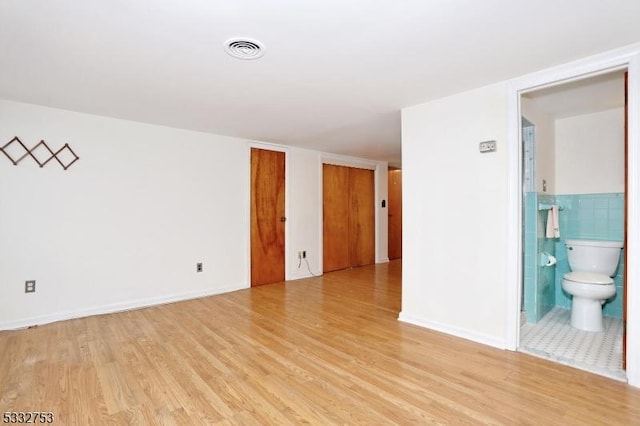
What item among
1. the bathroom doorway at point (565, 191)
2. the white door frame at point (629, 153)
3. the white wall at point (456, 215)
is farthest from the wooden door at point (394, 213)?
the white door frame at point (629, 153)

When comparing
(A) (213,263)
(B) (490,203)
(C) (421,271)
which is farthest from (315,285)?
(B) (490,203)

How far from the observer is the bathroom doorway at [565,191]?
278 cm

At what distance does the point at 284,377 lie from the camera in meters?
2.06

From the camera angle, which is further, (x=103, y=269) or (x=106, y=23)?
(x=103, y=269)

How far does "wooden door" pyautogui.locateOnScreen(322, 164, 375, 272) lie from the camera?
18.4 ft

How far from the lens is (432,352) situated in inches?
95.1

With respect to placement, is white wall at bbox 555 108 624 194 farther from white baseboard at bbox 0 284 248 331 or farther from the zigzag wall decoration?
the zigzag wall decoration

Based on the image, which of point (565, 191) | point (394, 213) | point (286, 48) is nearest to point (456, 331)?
point (565, 191)

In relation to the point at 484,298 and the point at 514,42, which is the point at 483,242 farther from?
the point at 514,42

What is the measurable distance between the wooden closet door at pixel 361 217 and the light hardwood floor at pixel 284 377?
2882 mm

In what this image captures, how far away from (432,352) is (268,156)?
3.40 metres

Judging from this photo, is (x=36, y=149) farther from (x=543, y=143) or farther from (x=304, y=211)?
(x=543, y=143)

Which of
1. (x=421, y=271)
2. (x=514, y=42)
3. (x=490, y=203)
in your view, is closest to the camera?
(x=514, y=42)

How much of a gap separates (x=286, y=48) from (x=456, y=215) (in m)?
1.90
